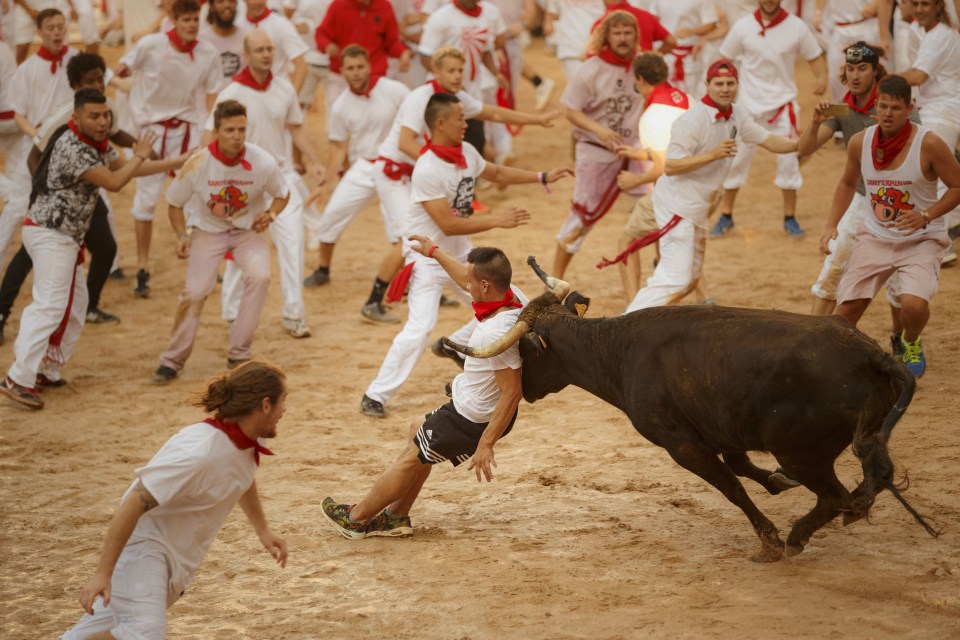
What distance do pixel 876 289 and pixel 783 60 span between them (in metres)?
5.01

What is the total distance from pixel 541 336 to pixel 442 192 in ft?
8.65

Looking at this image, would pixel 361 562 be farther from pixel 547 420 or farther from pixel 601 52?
pixel 601 52

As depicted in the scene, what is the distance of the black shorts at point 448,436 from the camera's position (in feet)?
20.4

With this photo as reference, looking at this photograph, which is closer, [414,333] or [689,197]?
[414,333]

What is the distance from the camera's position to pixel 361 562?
6297 millimetres

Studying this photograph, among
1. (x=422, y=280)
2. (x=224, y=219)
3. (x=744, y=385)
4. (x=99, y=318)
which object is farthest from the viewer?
(x=99, y=318)

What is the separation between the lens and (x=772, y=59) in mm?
12258

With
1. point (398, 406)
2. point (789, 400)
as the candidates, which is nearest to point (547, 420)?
point (398, 406)

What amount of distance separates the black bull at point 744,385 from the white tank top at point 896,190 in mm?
2236

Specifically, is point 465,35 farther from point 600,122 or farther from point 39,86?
point 39,86

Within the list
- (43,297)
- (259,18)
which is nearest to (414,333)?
(43,297)

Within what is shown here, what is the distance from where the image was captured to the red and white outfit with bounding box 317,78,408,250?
11.3m

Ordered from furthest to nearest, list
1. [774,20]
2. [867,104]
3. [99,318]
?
[774,20] < [99,318] < [867,104]

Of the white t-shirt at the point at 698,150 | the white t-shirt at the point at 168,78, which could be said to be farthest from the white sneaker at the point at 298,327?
the white t-shirt at the point at 698,150
